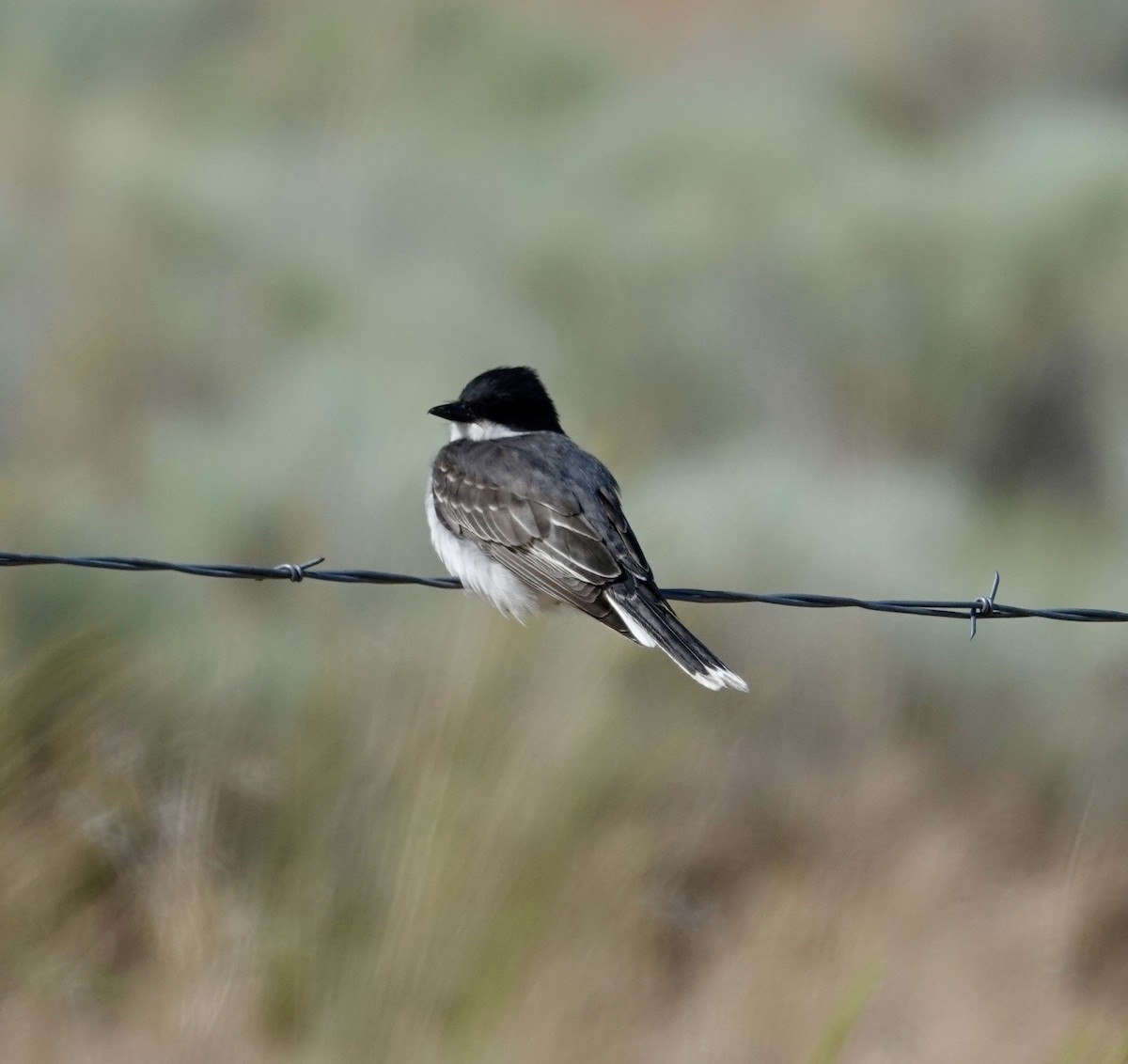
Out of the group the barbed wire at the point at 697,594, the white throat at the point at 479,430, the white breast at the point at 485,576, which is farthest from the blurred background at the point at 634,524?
the barbed wire at the point at 697,594

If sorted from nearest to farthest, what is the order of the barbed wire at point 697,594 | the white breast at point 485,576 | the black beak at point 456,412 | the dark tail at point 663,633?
the barbed wire at point 697,594 → the dark tail at point 663,633 → the white breast at point 485,576 → the black beak at point 456,412

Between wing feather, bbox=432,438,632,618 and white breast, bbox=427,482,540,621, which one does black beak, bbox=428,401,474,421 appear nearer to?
wing feather, bbox=432,438,632,618

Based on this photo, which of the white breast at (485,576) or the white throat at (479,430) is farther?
the white throat at (479,430)

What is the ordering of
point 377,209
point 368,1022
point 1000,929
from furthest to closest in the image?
point 377,209 < point 1000,929 < point 368,1022

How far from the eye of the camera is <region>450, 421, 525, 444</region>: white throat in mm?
7109

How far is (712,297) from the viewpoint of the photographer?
45.3 feet

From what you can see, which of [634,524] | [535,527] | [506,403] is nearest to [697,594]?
[535,527]

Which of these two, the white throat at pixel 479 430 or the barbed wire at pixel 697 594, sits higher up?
the white throat at pixel 479 430

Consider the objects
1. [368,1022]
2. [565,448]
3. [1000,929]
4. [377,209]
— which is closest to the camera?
[368,1022]

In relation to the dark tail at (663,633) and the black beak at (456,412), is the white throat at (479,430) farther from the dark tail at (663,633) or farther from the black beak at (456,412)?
the dark tail at (663,633)

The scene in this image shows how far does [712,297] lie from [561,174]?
126 inches

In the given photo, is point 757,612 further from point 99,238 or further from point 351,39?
point 351,39

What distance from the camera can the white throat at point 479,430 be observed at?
711 cm

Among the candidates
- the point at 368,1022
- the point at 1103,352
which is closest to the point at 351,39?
the point at 1103,352
